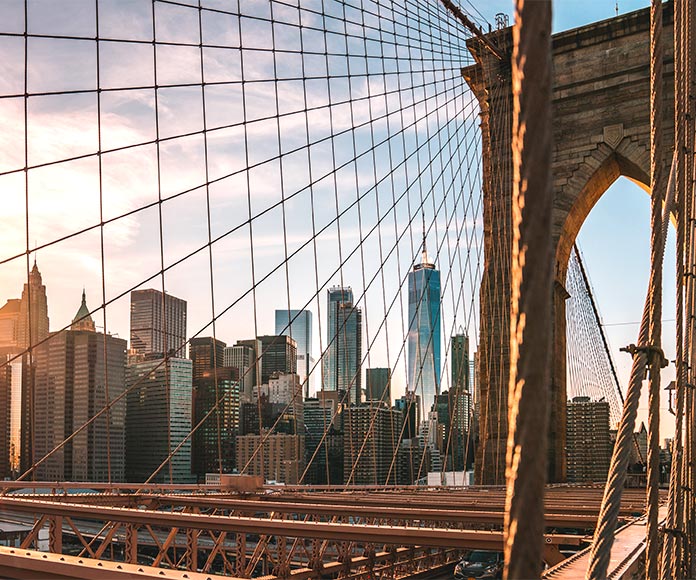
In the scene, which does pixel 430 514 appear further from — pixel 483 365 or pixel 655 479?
pixel 483 365

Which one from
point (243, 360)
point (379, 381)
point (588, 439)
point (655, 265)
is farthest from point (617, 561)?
point (588, 439)

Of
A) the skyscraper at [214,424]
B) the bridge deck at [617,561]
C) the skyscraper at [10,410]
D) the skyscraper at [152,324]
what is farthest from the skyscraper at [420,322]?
the bridge deck at [617,561]

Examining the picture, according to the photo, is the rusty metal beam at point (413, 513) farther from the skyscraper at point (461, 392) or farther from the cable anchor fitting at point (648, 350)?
the skyscraper at point (461, 392)

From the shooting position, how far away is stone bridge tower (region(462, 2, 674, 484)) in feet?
34.6

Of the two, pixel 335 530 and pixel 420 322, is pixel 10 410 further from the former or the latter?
pixel 420 322

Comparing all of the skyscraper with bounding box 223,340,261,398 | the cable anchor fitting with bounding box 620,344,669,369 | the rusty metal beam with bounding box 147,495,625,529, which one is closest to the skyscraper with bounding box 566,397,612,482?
the skyscraper with bounding box 223,340,261,398

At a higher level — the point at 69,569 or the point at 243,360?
the point at 243,360

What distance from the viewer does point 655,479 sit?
1807 mm

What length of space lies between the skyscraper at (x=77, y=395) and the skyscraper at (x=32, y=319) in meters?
0.35

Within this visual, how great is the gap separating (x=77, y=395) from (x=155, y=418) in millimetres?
682

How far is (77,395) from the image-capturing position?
6.56 meters

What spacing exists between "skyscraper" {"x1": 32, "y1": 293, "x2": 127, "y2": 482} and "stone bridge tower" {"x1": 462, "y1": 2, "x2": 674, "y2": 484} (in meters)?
5.48

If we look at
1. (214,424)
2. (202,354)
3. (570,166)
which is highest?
(570,166)

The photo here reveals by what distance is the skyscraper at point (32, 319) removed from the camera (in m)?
5.20
